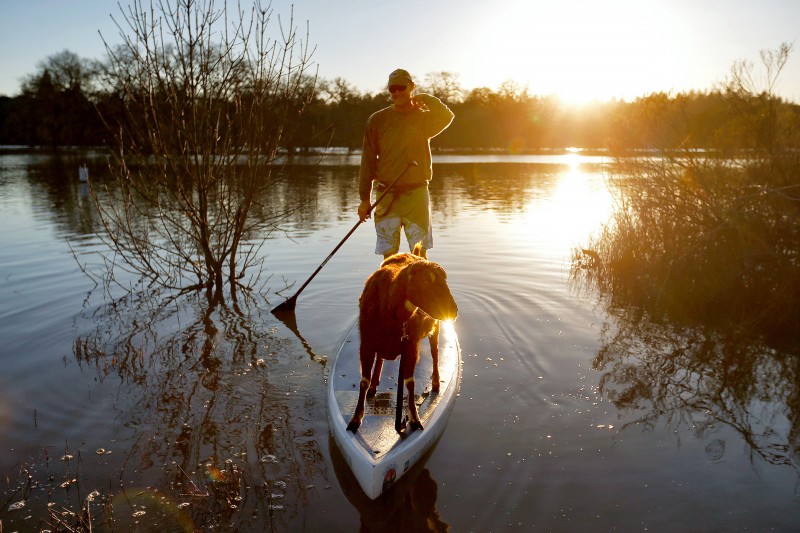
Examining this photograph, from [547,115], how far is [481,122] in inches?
578

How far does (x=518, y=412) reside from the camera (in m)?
5.22

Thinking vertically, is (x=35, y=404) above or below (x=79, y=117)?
below

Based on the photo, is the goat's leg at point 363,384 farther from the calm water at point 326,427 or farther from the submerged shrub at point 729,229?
the submerged shrub at point 729,229

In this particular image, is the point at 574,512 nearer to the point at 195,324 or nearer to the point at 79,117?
the point at 195,324

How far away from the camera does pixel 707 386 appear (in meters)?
5.79

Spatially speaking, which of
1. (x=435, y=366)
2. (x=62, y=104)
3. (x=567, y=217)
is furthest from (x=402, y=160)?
(x=62, y=104)

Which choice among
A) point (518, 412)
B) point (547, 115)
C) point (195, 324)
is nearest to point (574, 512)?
point (518, 412)

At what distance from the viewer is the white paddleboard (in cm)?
377

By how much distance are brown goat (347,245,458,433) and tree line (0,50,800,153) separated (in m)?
3.74

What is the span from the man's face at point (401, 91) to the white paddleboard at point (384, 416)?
2.82 metres

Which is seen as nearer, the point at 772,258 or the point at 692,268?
the point at 772,258

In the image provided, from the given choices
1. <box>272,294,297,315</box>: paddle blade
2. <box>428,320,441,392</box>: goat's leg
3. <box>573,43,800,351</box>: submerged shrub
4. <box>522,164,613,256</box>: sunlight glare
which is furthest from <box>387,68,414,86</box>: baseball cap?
<box>522,164,613,256</box>: sunlight glare

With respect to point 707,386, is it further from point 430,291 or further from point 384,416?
point 430,291

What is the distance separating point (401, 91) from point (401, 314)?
114 inches
